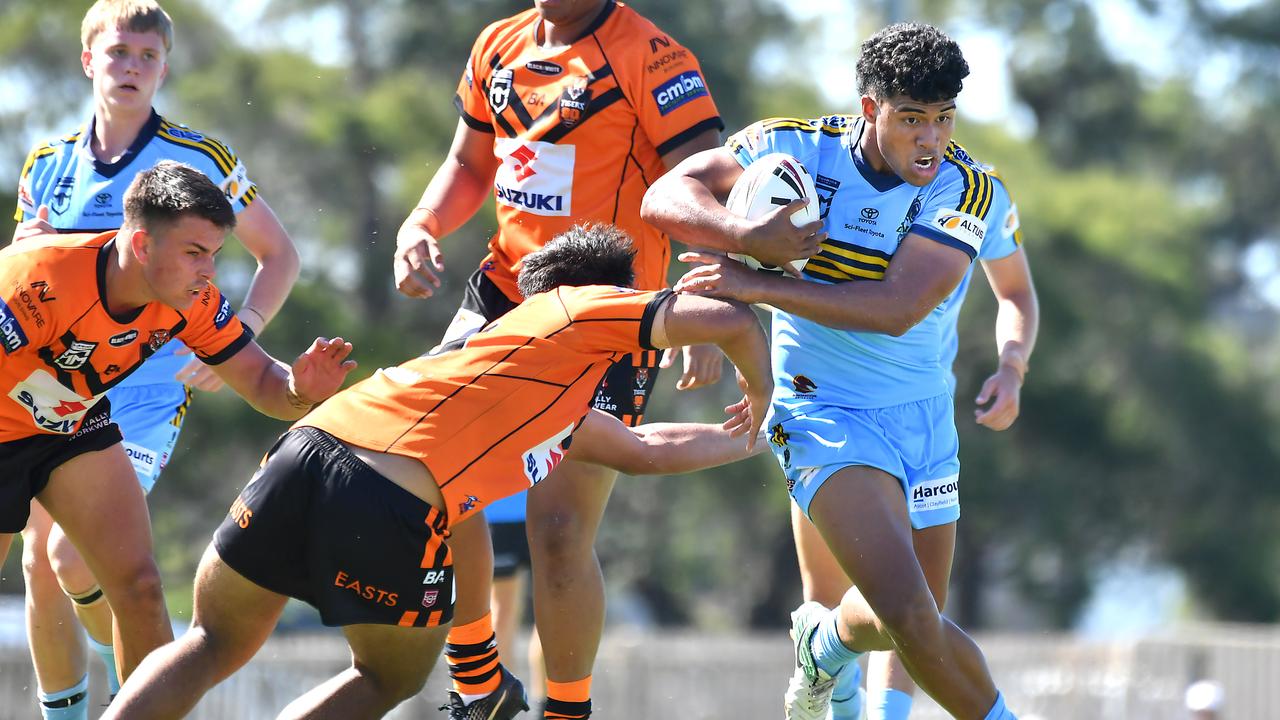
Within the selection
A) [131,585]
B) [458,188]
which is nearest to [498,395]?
[131,585]

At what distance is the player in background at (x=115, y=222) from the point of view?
20.8ft

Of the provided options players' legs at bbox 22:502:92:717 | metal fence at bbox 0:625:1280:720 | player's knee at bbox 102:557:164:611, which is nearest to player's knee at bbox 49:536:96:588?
players' legs at bbox 22:502:92:717

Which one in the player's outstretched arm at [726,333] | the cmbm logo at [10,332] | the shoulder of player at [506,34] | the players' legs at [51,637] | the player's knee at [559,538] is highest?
the shoulder of player at [506,34]

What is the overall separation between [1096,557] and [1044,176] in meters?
6.98

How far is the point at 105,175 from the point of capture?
645 centimetres

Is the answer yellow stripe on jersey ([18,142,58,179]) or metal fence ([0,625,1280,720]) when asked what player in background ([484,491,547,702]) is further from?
metal fence ([0,625,1280,720])

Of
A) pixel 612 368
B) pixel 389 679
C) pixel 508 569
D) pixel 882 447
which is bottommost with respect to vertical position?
pixel 389 679

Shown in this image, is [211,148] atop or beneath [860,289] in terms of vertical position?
atop

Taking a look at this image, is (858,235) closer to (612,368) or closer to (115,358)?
(612,368)

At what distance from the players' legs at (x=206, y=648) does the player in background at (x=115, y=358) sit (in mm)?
706

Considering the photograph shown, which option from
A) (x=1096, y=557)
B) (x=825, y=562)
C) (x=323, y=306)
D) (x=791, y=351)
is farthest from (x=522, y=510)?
(x=1096, y=557)

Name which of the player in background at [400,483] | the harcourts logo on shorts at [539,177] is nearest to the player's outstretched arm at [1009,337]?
the player in background at [400,483]

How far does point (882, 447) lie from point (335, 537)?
183cm

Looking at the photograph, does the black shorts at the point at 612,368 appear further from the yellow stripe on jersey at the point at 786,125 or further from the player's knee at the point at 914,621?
the player's knee at the point at 914,621
